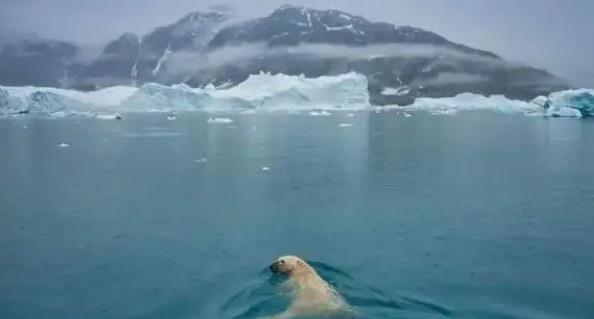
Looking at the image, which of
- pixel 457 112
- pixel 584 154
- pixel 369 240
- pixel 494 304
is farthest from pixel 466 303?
pixel 457 112

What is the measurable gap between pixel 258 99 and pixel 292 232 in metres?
16.6

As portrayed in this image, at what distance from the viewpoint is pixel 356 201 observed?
18.7 feet

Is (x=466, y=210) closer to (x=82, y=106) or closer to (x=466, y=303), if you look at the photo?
(x=466, y=303)

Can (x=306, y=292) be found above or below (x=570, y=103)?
below

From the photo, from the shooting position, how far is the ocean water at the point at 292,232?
3.34 meters

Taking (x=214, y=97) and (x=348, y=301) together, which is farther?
(x=214, y=97)

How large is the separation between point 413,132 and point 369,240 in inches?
381

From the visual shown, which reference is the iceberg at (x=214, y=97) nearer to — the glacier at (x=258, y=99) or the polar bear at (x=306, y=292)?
the glacier at (x=258, y=99)

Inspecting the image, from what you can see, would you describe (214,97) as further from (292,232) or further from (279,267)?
(279,267)

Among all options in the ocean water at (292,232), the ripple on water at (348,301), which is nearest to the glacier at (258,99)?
the ocean water at (292,232)

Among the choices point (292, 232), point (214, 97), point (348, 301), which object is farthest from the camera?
point (214, 97)

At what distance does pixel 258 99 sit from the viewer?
829 inches

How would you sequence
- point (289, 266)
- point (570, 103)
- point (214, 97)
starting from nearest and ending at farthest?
point (289, 266), point (570, 103), point (214, 97)

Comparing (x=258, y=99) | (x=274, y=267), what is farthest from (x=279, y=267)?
(x=258, y=99)
